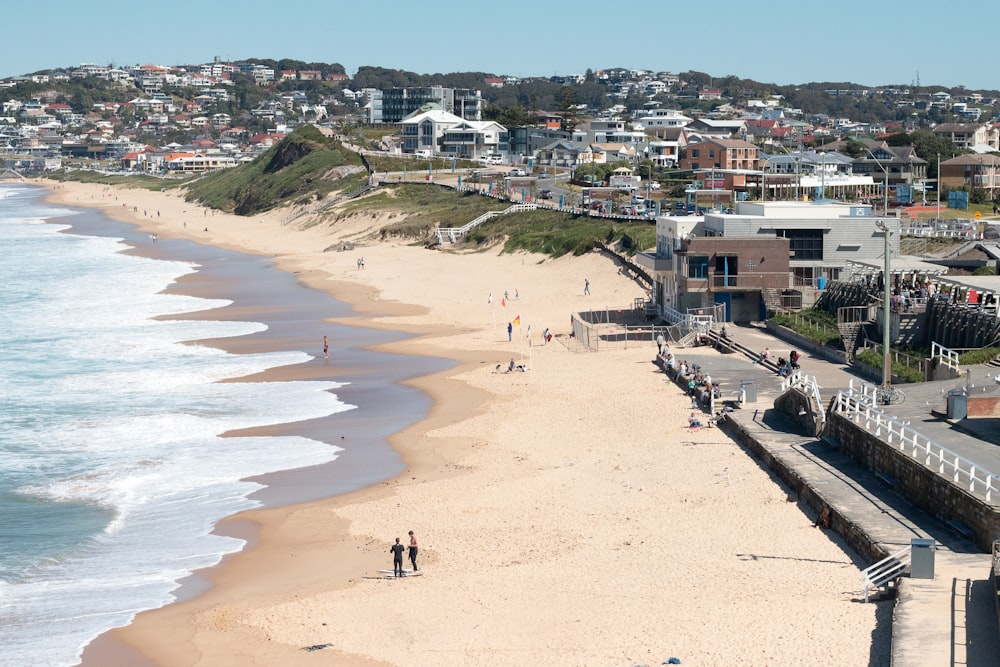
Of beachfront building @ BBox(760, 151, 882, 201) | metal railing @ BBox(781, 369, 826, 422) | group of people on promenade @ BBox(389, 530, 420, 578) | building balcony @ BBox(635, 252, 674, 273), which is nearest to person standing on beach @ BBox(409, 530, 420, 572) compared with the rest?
group of people on promenade @ BBox(389, 530, 420, 578)

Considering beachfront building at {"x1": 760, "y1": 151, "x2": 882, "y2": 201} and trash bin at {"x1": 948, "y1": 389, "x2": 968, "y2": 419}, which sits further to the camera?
beachfront building at {"x1": 760, "y1": 151, "x2": 882, "y2": 201}

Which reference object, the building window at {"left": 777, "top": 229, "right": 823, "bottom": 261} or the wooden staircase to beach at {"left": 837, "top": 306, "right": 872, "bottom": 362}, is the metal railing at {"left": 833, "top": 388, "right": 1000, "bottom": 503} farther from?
the building window at {"left": 777, "top": 229, "right": 823, "bottom": 261}

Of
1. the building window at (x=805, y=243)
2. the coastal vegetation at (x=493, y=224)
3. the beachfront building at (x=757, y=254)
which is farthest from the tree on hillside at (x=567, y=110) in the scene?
the building window at (x=805, y=243)

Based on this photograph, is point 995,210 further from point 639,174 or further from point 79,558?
point 79,558

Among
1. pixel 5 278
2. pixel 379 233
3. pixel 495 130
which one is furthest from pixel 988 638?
pixel 495 130

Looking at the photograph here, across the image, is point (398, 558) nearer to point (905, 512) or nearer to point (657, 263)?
point (905, 512)

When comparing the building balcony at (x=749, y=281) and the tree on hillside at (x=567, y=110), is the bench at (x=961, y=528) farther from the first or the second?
the tree on hillside at (x=567, y=110)
